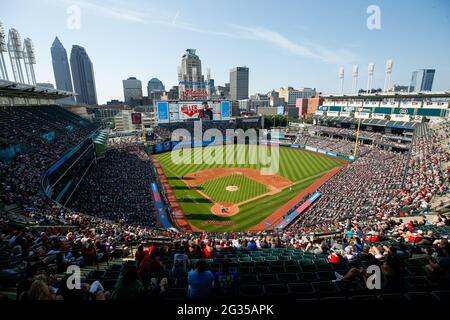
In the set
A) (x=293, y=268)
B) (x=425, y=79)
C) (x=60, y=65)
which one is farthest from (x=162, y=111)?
(x=425, y=79)

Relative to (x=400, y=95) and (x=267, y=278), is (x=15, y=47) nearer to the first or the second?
(x=267, y=278)

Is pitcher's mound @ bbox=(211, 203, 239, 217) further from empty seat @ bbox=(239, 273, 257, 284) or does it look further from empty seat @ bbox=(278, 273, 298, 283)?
empty seat @ bbox=(278, 273, 298, 283)

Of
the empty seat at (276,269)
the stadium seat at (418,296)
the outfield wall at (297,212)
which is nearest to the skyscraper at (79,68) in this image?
the outfield wall at (297,212)

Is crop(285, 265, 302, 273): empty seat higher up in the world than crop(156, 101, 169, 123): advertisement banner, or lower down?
lower down

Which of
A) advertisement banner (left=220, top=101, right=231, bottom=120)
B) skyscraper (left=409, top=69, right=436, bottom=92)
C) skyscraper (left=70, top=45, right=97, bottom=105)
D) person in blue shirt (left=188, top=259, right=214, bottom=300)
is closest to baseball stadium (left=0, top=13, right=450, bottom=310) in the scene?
person in blue shirt (left=188, top=259, right=214, bottom=300)
